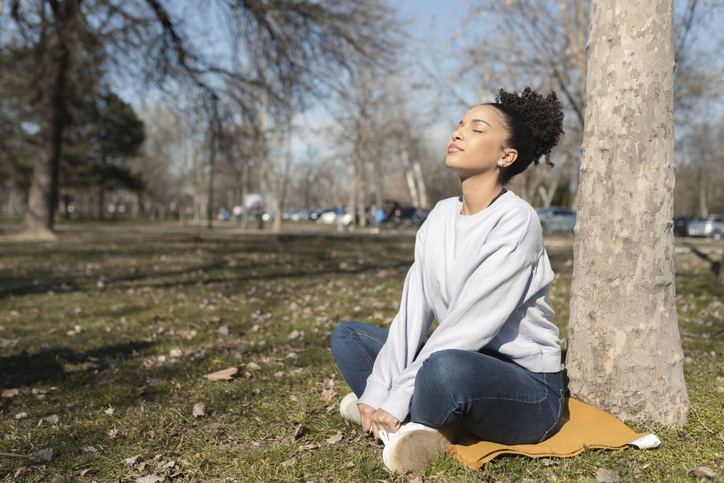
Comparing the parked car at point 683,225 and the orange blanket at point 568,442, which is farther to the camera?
the parked car at point 683,225

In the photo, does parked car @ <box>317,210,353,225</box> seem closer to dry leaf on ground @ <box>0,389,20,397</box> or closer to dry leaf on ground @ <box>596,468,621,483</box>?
dry leaf on ground @ <box>0,389,20,397</box>

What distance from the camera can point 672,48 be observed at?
276 centimetres

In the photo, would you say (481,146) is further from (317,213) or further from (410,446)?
(317,213)

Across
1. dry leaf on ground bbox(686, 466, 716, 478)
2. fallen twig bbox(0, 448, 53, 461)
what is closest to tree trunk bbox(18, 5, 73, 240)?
fallen twig bbox(0, 448, 53, 461)

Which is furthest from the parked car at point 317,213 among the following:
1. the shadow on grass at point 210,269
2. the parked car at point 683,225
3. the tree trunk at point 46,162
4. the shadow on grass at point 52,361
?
the shadow on grass at point 52,361

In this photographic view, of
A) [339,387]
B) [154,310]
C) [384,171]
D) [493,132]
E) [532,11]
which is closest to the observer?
[493,132]

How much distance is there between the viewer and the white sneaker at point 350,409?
2.93 m

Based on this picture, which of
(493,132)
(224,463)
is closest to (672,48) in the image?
(493,132)

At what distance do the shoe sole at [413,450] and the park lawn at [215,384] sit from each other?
8 centimetres

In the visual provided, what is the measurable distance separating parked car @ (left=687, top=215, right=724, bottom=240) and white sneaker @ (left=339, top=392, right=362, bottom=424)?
38.1m

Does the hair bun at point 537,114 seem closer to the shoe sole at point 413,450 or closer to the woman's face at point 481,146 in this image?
the woman's face at point 481,146

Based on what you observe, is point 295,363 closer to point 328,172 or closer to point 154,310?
point 154,310

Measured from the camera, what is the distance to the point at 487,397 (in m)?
2.20

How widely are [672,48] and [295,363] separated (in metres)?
3.47
